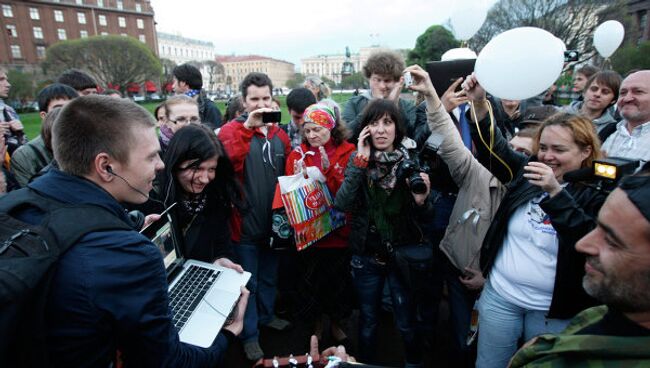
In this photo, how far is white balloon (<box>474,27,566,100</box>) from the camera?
248 centimetres

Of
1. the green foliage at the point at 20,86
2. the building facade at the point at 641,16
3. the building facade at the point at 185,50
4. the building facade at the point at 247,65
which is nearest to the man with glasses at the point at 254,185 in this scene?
the green foliage at the point at 20,86

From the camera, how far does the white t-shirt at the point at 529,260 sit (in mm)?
2037

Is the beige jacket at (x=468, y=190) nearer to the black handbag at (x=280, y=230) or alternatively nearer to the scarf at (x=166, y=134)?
the black handbag at (x=280, y=230)

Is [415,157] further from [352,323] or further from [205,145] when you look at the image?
[352,323]

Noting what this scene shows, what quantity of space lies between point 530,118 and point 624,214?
193 centimetres

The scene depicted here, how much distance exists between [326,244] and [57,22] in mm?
66961

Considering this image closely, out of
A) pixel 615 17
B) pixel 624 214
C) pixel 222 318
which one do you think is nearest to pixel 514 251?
→ pixel 624 214

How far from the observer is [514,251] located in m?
2.17

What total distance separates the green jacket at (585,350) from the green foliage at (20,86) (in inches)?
1519

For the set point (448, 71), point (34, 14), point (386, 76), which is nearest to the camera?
point (448, 71)

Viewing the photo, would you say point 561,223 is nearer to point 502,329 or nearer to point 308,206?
point 502,329

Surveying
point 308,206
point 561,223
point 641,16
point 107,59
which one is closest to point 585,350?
point 561,223

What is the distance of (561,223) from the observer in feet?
5.92

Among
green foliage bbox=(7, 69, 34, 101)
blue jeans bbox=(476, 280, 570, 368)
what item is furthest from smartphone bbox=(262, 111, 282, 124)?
green foliage bbox=(7, 69, 34, 101)
